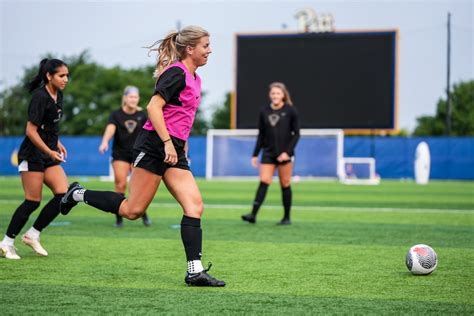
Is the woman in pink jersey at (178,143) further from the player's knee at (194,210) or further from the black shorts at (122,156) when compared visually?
the black shorts at (122,156)

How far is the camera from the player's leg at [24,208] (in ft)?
24.8

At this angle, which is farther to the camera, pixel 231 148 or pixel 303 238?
pixel 231 148

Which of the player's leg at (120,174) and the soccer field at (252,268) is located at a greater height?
the player's leg at (120,174)

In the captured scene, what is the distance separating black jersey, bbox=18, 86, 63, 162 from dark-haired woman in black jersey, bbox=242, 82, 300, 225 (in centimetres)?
453

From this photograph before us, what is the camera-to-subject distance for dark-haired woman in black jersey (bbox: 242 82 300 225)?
11609mm

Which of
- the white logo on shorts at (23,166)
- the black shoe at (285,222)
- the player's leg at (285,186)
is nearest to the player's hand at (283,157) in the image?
the player's leg at (285,186)

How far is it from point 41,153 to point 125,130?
396cm

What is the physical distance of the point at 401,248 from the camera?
8594mm

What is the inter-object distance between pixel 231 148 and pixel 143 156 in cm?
2761

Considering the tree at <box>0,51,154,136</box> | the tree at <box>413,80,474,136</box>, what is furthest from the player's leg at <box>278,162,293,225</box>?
the tree at <box>0,51,154,136</box>

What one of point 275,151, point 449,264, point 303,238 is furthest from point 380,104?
A: point 449,264

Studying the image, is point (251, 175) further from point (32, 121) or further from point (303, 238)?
point (32, 121)

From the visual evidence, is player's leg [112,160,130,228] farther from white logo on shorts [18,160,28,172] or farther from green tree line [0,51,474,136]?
green tree line [0,51,474,136]

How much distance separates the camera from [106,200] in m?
6.37
